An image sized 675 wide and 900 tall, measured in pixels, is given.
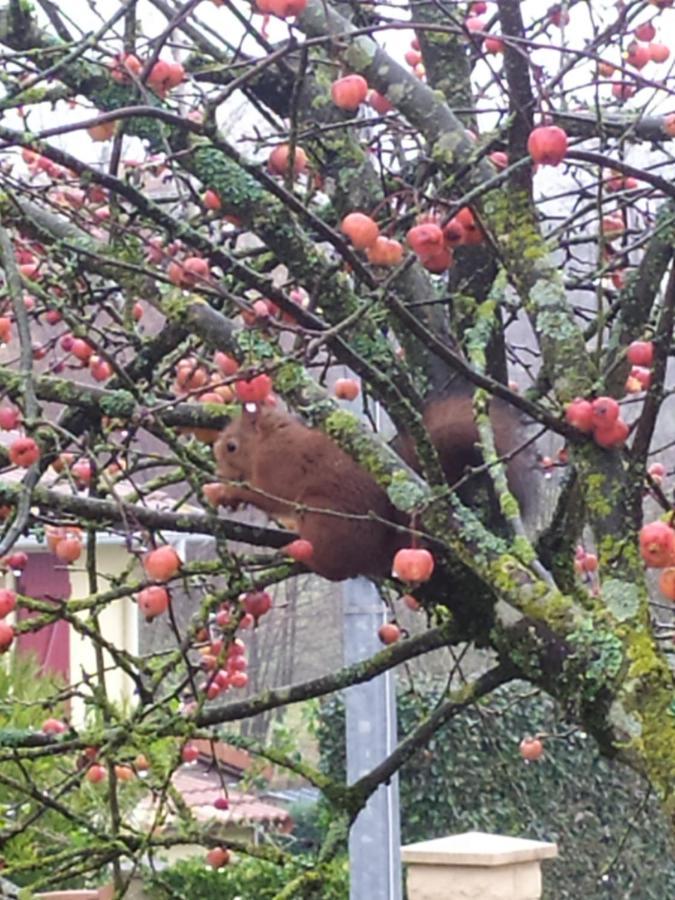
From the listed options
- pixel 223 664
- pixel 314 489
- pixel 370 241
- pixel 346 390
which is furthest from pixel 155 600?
pixel 346 390

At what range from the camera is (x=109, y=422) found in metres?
2.46

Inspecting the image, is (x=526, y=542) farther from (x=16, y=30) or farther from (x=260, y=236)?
(x=16, y=30)

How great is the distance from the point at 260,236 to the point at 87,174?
427 mm

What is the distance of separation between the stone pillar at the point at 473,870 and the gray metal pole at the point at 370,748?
0.88ft

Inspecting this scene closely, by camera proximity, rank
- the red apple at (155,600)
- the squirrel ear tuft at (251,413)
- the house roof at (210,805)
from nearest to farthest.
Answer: the red apple at (155,600) → the squirrel ear tuft at (251,413) → the house roof at (210,805)

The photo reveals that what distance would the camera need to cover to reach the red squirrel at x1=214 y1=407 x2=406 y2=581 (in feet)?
7.62

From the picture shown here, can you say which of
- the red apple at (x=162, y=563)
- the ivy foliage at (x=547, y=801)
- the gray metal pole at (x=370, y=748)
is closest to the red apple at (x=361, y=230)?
the red apple at (x=162, y=563)

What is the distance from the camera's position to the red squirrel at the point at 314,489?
232 cm

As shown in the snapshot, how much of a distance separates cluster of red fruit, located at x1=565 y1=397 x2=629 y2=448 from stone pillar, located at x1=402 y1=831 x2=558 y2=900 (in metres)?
1.94

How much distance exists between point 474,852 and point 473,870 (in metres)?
0.04

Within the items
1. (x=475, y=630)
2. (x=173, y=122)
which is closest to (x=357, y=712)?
(x=475, y=630)

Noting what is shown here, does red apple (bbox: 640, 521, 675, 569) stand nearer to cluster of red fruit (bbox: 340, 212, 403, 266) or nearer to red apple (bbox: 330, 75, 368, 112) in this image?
cluster of red fruit (bbox: 340, 212, 403, 266)

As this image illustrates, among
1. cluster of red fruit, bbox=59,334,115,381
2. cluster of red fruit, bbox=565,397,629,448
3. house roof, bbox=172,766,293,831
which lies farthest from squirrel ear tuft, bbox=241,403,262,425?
house roof, bbox=172,766,293,831

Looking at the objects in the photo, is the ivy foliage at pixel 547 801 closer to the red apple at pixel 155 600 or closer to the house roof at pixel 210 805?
the house roof at pixel 210 805
